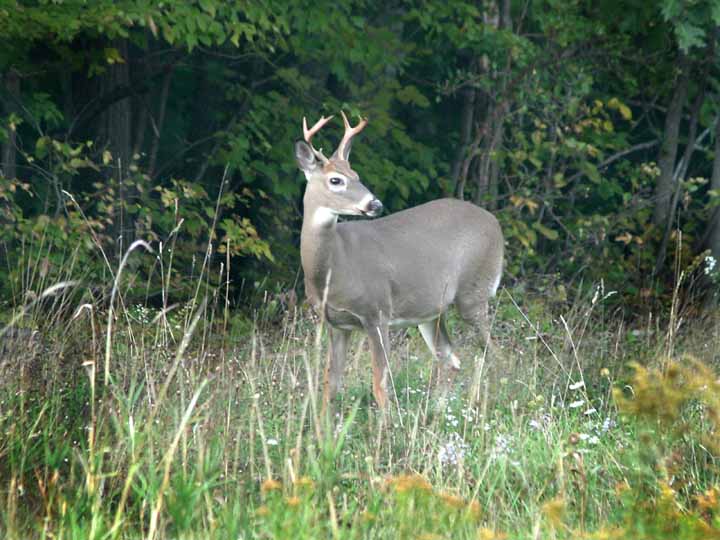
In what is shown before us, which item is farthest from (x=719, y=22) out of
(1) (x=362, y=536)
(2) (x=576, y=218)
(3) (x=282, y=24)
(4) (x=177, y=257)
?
(1) (x=362, y=536)

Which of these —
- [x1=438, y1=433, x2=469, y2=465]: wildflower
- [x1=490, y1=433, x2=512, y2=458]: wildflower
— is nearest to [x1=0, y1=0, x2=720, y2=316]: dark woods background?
[x1=490, y1=433, x2=512, y2=458]: wildflower

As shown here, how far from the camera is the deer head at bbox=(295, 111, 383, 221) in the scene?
6.70 meters

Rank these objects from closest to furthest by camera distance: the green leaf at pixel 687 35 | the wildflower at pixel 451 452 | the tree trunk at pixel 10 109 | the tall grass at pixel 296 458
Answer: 1. the tall grass at pixel 296 458
2. the wildflower at pixel 451 452
3. the green leaf at pixel 687 35
4. the tree trunk at pixel 10 109

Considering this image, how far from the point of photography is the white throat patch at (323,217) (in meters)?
6.88

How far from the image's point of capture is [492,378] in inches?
262

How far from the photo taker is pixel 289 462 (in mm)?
3670

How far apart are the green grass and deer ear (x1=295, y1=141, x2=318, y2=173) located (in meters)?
1.37

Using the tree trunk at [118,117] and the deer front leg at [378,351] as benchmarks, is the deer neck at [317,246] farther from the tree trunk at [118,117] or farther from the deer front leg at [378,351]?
the tree trunk at [118,117]

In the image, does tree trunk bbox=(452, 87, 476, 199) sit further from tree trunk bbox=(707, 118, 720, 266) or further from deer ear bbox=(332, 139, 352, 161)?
deer ear bbox=(332, 139, 352, 161)

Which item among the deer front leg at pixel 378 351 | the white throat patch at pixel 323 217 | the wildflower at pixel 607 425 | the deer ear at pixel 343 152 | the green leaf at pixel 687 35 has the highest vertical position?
the green leaf at pixel 687 35

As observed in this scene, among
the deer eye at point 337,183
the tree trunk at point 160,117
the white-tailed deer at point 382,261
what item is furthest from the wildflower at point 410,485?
the tree trunk at point 160,117

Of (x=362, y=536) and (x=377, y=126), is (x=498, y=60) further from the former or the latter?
(x=362, y=536)

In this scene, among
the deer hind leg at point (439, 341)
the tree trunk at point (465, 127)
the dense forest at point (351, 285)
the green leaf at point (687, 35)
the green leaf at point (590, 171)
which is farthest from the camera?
the tree trunk at point (465, 127)

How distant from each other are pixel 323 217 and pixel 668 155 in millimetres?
6445
